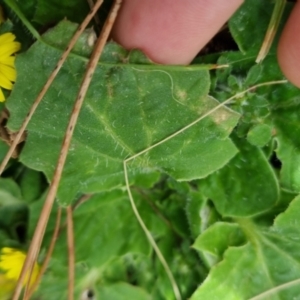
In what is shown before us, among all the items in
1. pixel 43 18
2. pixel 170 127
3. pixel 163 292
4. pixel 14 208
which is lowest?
pixel 163 292

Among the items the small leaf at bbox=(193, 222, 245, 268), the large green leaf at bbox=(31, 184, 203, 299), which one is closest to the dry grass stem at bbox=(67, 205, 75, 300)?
the large green leaf at bbox=(31, 184, 203, 299)

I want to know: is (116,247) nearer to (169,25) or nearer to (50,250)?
(50,250)

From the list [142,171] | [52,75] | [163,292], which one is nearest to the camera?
[52,75]

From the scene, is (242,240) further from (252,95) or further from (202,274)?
(252,95)

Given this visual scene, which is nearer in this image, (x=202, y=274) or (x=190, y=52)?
(x=190, y=52)

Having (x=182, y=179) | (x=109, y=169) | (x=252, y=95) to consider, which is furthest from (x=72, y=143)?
(x=252, y=95)

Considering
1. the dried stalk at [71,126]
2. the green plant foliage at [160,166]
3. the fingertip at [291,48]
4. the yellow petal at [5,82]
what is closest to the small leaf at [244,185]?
the green plant foliage at [160,166]

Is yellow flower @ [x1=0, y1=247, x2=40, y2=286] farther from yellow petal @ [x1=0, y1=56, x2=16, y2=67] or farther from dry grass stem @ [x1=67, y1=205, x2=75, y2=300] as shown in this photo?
yellow petal @ [x1=0, y1=56, x2=16, y2=67]
